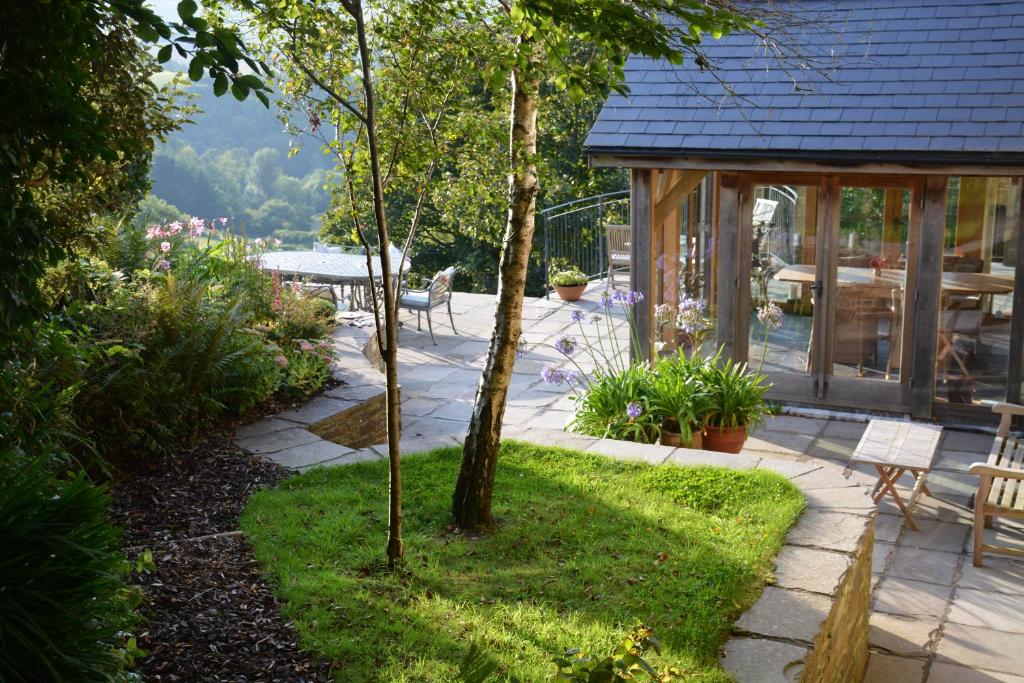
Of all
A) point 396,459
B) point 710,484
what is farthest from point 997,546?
point 396,459

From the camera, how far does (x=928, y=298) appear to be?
8.90 meters

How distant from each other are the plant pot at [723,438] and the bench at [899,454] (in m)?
0.84

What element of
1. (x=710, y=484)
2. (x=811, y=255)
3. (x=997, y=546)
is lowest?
(x=997, y=546)

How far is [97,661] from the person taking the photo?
9.08 ft

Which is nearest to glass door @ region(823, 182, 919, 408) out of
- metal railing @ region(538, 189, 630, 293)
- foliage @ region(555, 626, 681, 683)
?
metal railing @ region(538, 189, 630, 293)

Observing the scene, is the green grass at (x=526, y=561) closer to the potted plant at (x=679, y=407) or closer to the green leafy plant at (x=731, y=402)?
the potted plant at (x=679, y=407)

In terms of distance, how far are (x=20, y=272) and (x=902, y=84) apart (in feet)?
26.5

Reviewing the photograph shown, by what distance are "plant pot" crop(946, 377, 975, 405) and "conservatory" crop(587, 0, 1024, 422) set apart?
0.04 feet

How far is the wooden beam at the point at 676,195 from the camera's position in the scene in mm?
9555

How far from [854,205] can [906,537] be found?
352 centimetres

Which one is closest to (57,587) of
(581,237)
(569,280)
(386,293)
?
(386,293)

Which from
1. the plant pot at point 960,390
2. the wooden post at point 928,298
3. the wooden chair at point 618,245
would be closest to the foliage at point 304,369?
the wooden post at point 928,298

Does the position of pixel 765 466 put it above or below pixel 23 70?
below

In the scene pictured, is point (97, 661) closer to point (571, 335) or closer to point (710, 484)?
point (710, 484)
